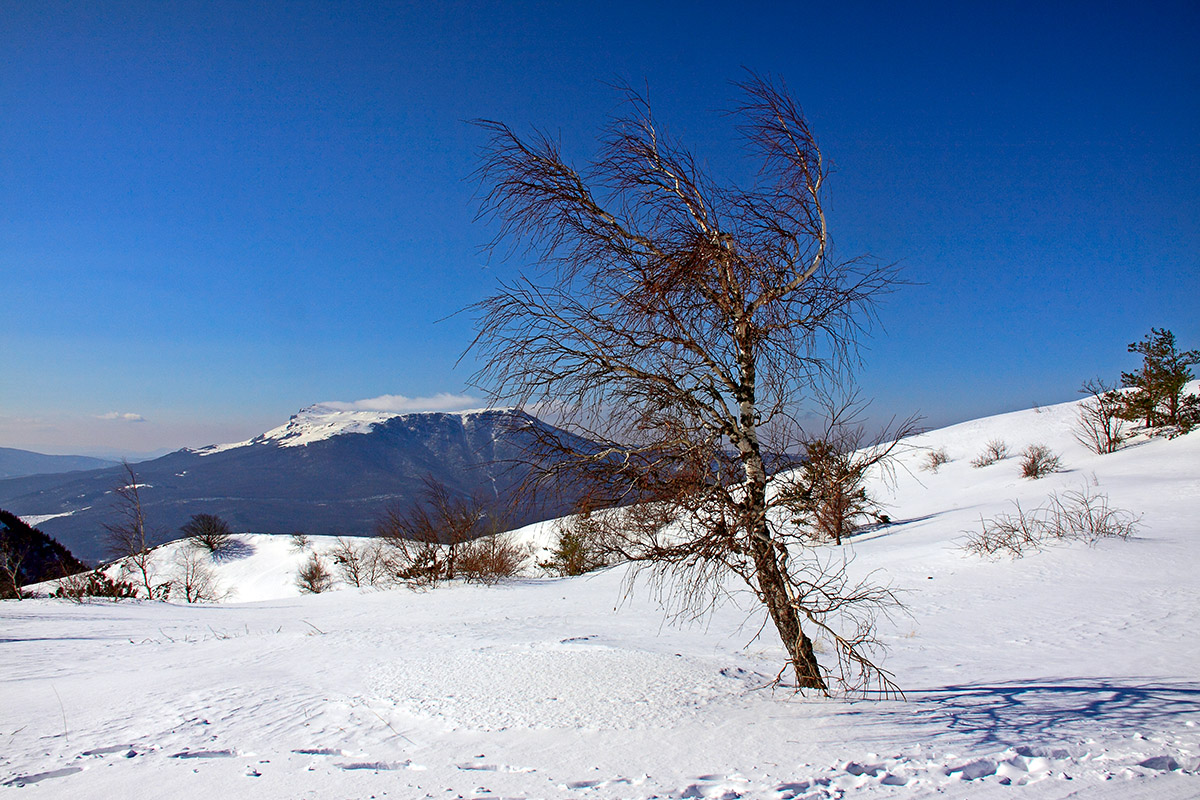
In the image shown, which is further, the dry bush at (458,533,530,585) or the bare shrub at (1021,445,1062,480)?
the bare shrub at (1021,445,1062,480)

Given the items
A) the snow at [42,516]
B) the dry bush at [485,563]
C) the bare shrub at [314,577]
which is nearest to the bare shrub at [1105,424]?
the dry bush at [485,563]

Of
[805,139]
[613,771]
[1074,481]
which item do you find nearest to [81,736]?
[613,771]

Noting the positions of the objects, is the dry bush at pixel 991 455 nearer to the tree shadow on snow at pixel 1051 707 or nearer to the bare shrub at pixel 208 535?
the tree shadow on snow at pixel 1051 707

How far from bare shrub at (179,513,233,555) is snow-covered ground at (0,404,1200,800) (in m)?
28.8

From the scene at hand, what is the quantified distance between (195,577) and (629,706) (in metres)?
32.9

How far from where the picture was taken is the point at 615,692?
14.1ft

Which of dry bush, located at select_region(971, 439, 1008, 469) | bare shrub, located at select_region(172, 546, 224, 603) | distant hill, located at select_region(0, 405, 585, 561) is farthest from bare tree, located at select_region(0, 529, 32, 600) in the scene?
dry bush, located at select_region(971, 439, 1008, 469)

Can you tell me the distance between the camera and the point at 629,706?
13.1 ft

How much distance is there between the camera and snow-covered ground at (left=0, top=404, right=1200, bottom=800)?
2807 mm

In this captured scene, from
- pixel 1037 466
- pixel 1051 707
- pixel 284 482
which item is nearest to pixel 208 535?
pixel 1051 707

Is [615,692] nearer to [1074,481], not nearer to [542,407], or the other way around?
[542,407]

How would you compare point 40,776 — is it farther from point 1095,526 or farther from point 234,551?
point 234,551

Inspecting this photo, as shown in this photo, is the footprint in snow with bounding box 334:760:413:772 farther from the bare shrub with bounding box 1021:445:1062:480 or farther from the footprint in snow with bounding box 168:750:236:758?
the bare shrub with bounding box 1021:445:1062:480

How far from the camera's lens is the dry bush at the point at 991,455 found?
1048 inches
